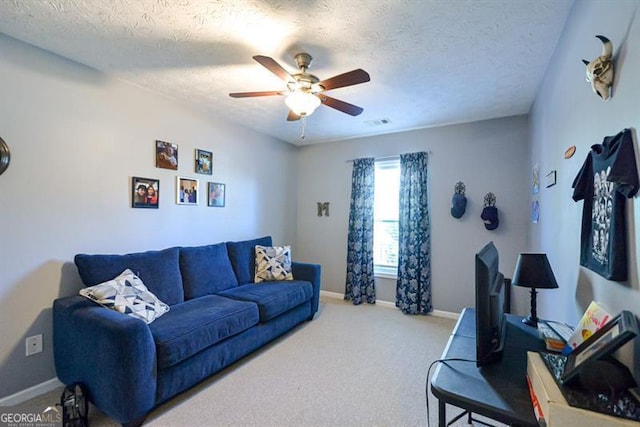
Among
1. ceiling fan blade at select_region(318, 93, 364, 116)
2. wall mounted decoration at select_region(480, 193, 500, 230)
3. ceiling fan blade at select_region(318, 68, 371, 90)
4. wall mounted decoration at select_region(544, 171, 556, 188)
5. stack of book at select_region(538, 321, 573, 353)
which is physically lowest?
stack of book at select_region(538, 321, 573, 353)

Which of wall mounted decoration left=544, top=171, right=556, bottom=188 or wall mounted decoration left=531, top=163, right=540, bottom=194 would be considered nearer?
wall mounted decoration left=544, top=171, right=556, bottom=188

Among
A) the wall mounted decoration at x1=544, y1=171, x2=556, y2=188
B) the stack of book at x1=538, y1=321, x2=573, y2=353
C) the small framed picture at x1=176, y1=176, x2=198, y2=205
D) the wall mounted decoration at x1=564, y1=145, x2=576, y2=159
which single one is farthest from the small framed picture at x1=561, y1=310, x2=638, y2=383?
the small framed picture at x1=176, y1=176, x2=198, y2=205

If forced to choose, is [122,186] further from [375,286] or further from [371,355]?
[375,286]

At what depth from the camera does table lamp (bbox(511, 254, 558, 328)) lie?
5.33 ft

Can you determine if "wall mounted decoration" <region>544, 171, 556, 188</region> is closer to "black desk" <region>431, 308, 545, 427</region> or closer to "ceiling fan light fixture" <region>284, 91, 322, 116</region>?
"black desk" <region>431, 308, 545, 427</region>

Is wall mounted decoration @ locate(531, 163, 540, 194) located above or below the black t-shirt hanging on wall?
above

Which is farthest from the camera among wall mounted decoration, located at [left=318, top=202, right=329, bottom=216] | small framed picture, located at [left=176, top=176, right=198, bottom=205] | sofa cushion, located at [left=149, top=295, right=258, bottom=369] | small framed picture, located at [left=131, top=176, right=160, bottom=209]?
wall mounted decoration, located at [left=318, top=202, right=329, bottom=216]

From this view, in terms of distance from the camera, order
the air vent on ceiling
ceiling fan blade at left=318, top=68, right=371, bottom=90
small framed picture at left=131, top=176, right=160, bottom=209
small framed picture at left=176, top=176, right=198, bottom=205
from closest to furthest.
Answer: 1. ceiling fan blade at left=318, top=68, right=371, bottom=90
2. small framed picture at left=131, top=176, right=160, bottom=209
3. small framed picture at left=176, top=176, right=198, bottom=205
4. the air vent on ceiling

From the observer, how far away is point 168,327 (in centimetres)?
204

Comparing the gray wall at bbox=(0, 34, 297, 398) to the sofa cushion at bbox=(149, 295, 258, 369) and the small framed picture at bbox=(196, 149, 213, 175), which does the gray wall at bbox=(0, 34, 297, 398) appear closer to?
the small framed picture at bbox=(196, 149, 213, 175)

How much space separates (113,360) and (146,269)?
3.10 ft

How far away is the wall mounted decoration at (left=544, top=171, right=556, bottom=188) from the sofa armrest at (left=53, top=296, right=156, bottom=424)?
2.83m

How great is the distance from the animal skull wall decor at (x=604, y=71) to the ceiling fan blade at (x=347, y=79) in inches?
41.5

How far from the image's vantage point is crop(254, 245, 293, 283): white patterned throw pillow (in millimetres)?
3510
